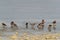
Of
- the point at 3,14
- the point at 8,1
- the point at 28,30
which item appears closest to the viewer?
the point at 28,30

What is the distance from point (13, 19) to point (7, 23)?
3.88 feet

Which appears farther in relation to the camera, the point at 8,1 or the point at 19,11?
the point at 8,1

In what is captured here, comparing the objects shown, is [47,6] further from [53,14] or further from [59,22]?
[59,22]

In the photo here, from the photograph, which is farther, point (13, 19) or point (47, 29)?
point (13, 19)

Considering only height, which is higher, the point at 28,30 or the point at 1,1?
the point at 1,1

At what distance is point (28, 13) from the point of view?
1542 cm

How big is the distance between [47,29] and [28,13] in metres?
3.53

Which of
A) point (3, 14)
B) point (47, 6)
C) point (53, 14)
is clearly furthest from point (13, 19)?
point (47, 6)

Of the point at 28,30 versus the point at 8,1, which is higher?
the point at 8,1

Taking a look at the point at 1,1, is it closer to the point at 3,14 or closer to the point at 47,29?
the point at 3,14

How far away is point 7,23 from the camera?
13000 mm

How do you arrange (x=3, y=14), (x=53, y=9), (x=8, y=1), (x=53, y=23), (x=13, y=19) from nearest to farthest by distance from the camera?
(x=53, y=23), (x=13, y=19), (x=3, y=14), (x=53, y=9), (x=8, y=1)

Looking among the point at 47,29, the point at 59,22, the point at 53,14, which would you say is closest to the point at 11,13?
the point at 53,14

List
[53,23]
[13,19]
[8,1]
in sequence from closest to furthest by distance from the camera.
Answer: [53,23]
[13,19]
[8,1]
